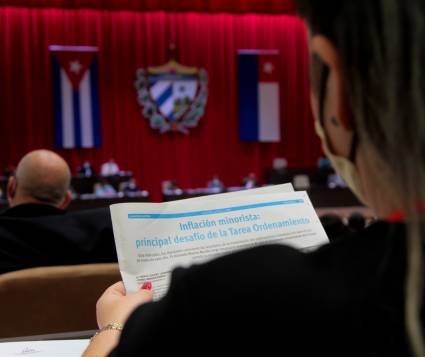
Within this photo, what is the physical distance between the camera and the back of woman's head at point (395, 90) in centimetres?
44

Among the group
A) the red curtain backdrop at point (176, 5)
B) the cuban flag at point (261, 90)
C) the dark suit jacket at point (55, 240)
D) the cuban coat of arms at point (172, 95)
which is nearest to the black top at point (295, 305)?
the dark suit jacket at point (55, 240)

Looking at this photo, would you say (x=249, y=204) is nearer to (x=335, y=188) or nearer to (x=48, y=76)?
(x=335, y=188)

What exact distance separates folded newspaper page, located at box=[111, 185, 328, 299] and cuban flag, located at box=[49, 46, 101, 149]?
7.60 m

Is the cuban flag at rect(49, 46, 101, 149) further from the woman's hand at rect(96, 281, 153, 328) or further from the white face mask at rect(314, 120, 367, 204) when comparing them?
the white face mask at rect(314, 120, 367, 204)

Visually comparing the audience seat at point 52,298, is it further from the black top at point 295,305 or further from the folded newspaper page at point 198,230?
the black top at point 295,305

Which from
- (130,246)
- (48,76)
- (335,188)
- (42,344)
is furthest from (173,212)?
(48,76)

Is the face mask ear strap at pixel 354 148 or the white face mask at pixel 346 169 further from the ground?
the face mask ear strap at pixel 354 148

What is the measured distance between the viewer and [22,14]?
8141 mm

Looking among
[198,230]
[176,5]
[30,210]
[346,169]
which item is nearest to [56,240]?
[30,210]

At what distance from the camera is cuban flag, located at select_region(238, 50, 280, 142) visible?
346 inches

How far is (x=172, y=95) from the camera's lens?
28.8 ft

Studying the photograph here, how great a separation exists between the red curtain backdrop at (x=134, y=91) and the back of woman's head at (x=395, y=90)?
825cm

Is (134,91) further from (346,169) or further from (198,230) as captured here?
(346,169)

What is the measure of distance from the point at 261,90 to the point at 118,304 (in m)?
8.27
